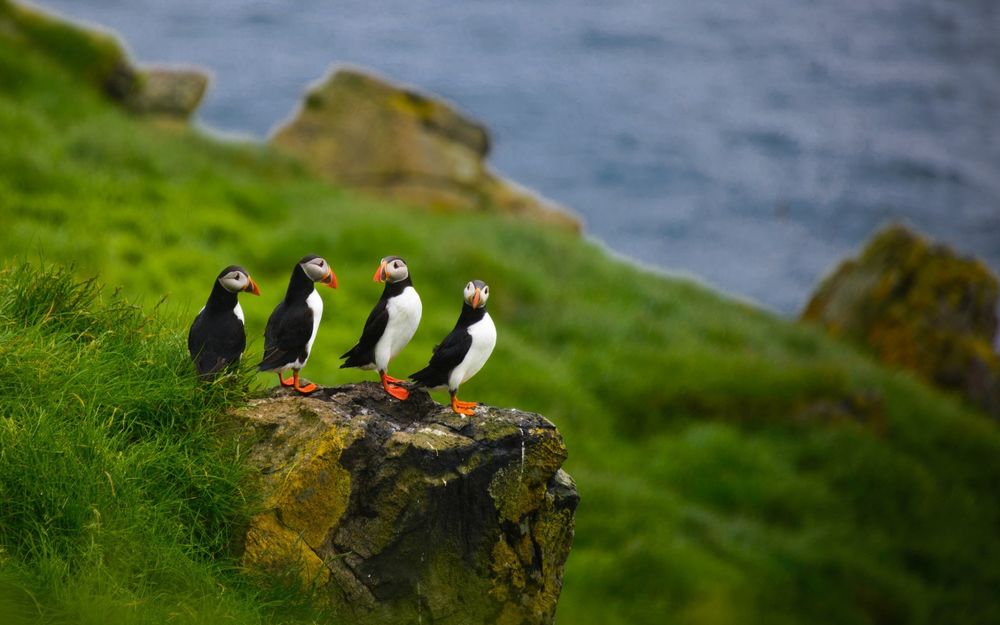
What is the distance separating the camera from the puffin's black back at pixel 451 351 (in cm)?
622

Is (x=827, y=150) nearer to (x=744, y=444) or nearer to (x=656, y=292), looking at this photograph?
(x=656, y=292)

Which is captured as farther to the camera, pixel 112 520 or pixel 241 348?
pixel 241 348

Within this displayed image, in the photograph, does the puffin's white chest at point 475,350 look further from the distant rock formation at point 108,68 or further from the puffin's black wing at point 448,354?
the distant rock formation at point 108,68

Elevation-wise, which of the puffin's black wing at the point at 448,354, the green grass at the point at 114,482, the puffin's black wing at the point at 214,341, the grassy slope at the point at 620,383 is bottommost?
the grassy slope at the point at 620,383

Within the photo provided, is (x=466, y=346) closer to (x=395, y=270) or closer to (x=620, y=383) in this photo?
(x=395, y=270)

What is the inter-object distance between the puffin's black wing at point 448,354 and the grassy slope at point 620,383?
6.04 metres

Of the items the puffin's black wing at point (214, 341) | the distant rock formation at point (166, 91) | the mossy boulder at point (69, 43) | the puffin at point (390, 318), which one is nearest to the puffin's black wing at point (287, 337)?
the puffin's black wing at point (214, 341)

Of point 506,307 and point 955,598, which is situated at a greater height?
point 506,307

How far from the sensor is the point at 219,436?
6289 millimetres

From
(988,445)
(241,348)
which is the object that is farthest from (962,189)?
(241,348)

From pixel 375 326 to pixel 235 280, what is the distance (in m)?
0.86

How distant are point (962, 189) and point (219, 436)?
58572mm

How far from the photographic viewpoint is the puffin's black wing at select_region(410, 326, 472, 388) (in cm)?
621

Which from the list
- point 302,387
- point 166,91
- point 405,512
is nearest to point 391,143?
point 166,91
